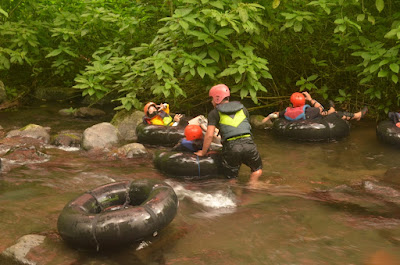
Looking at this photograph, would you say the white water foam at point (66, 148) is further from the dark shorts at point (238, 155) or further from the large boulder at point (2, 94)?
the large boulder at point (2, 94)

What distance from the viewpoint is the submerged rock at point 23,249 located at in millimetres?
4180

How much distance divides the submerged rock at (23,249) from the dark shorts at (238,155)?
9.69ft

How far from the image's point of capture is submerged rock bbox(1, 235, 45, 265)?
4.18 meters

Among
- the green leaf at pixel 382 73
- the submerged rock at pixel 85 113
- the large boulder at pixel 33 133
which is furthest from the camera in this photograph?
the submerged rock at pixel 85 113

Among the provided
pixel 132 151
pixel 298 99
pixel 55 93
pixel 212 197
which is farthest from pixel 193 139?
pixel 55 93

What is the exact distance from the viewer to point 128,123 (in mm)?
9641

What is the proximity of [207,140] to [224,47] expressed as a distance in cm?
320

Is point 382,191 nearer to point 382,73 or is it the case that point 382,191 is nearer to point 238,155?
point 238,155

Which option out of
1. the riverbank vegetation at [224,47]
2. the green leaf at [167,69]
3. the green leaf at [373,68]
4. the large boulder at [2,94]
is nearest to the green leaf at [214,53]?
the riverbank vegetation at [224,47]

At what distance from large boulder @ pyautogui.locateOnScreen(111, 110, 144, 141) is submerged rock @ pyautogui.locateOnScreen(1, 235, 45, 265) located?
491 centimetres

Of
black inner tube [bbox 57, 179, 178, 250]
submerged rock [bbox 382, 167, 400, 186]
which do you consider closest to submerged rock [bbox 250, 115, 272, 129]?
submerged rock [bbox 382, 167, 400, 186]

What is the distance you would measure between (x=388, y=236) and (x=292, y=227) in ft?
3.43

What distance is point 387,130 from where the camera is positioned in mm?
8391

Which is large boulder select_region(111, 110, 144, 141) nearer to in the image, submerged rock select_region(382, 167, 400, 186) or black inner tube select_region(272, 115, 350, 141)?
black inner tube select_region(272, 115, 350, 141)
